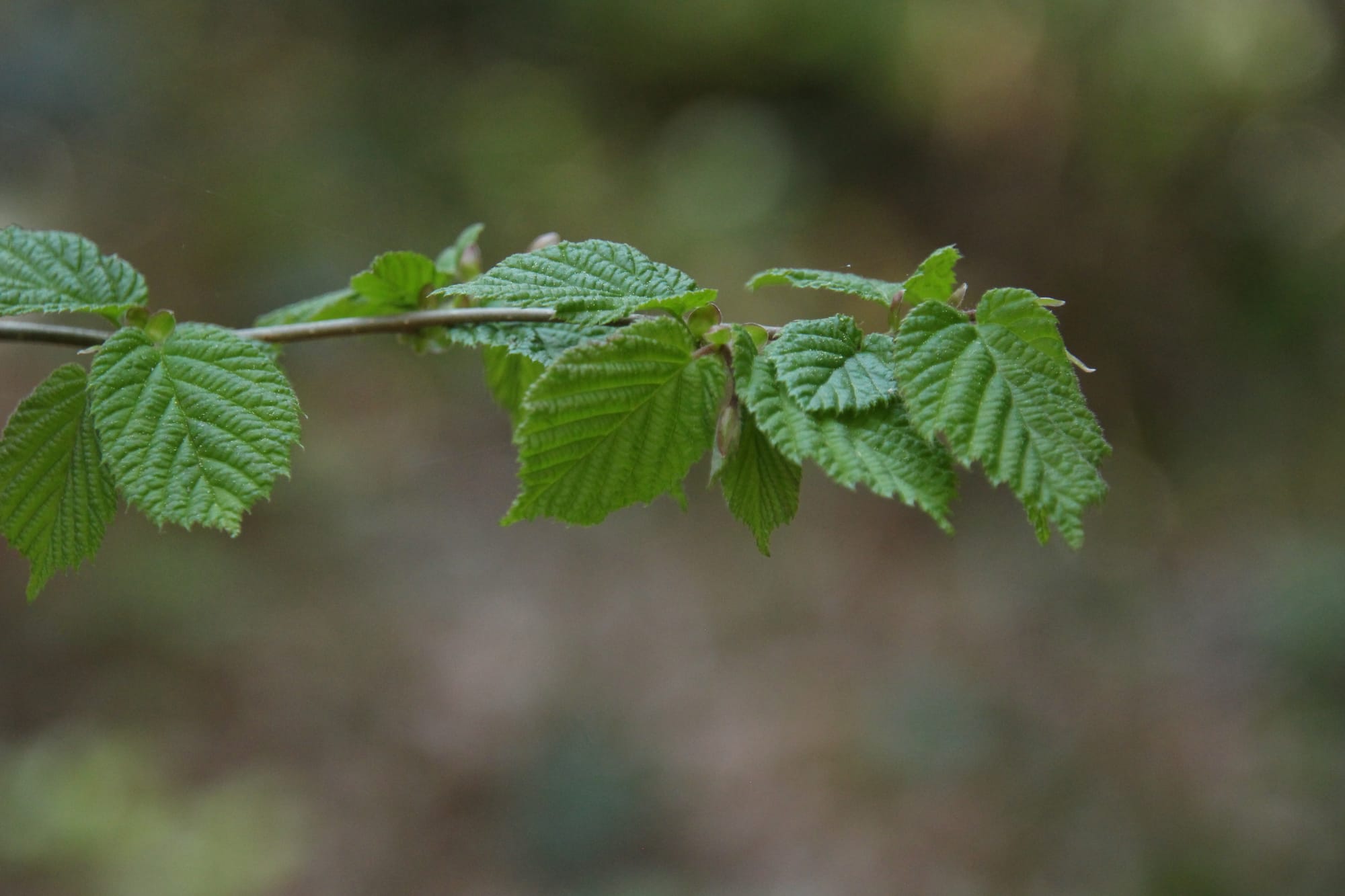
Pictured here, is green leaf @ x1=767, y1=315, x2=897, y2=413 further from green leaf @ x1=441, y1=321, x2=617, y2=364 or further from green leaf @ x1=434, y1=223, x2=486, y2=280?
green leaf @ x1=434, y1=223, x2=486, y2=280

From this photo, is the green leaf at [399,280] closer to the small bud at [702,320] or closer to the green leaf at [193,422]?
the green leaf at [193,422]

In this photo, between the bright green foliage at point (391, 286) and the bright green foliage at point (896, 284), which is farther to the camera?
the bright green foliage at point (391, 286)

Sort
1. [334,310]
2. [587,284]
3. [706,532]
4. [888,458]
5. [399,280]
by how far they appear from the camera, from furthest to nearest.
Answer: [706,532]
[334,310]
[399,280]
[587,284]
[888,458]

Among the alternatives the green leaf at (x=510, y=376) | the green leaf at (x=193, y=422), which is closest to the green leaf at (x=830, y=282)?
the green leaf at (x=510, y=376)

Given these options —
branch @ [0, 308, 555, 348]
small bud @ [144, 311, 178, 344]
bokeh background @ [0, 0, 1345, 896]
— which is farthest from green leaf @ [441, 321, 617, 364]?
bokeh background @ [0, 0, 1345, 896]

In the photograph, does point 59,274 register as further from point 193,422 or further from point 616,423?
point 616,423

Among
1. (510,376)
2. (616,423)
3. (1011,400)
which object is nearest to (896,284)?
(1011,400)

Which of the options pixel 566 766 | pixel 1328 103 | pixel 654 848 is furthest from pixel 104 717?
pixel 1328 103
